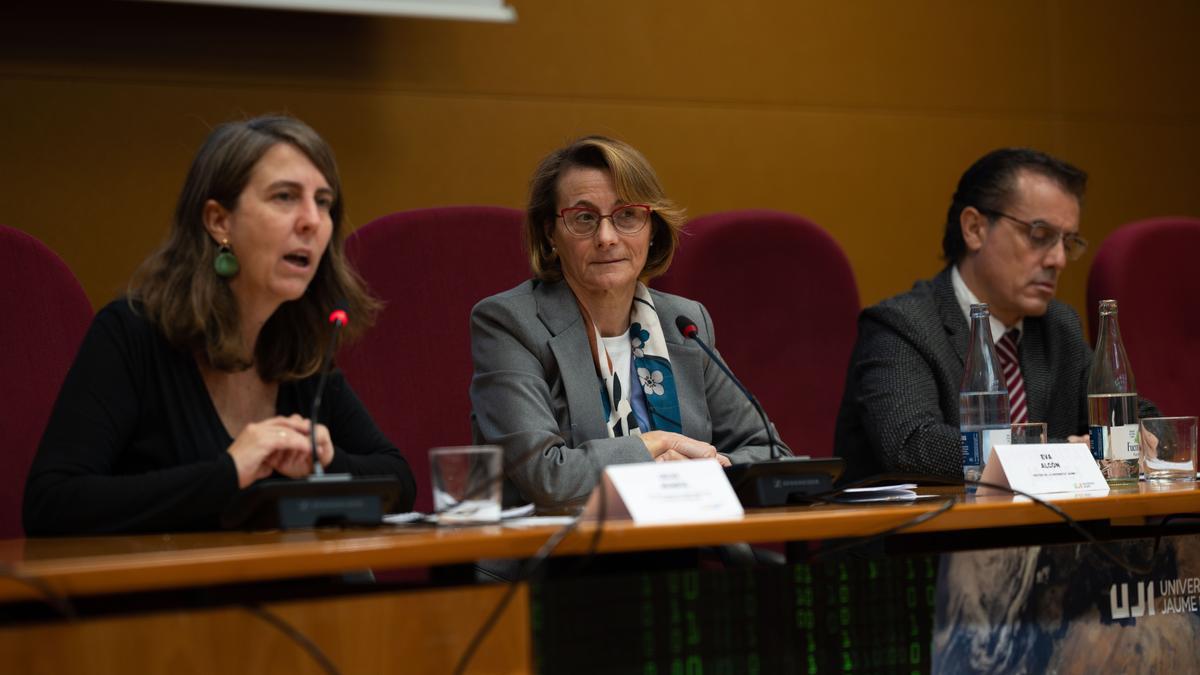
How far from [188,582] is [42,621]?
129 millimetres

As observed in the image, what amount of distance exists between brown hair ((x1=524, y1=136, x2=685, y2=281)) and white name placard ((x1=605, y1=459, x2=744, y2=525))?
836mm

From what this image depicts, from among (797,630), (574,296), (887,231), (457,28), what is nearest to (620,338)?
(574,296)

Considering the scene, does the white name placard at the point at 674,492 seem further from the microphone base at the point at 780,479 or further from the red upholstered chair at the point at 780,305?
the red upholstered chair at the point at 780,305

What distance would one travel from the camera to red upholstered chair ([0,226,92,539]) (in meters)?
2.08

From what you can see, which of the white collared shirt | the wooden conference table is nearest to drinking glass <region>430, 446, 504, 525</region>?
the wooden conference table

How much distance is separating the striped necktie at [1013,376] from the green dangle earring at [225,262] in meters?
1.52

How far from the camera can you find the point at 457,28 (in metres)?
3.35

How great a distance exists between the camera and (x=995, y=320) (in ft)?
8.81

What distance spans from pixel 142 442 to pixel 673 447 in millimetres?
777

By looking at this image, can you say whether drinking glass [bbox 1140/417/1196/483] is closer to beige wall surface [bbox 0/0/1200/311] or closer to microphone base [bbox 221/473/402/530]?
microphone base [bbox 221/473/402/530]

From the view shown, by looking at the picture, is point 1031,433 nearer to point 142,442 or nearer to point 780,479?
point 780,479

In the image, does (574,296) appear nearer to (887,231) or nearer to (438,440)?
(438,440)

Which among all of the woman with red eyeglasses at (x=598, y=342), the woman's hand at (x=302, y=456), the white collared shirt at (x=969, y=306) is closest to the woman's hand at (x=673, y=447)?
the woman with red eyeglasses at (x=598, y=342)

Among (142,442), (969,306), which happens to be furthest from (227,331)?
(969,306)
